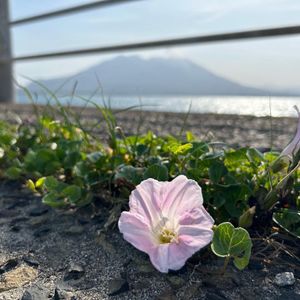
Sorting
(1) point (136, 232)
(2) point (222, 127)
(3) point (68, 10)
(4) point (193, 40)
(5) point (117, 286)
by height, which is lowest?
(2) point (222, 127)

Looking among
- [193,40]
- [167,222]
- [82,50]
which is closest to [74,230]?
[167,222]

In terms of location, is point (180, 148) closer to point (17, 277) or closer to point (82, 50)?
point (17, 277)

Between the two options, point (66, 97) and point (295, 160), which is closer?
point (295, 160)

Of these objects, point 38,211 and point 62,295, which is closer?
point 62,295

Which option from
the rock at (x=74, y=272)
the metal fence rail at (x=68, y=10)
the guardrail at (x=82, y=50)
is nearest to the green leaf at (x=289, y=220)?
the rock at (x=74, y=272)

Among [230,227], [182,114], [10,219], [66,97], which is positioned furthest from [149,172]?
[182,114]

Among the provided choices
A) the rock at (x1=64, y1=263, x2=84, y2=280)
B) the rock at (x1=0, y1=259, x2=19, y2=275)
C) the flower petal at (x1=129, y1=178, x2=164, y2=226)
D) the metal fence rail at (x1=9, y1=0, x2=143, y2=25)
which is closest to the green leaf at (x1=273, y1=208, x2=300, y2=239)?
the flower petal at (x1=129, y1=178, x2=164, y2=226)

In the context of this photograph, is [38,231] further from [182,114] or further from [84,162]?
[182,114]
